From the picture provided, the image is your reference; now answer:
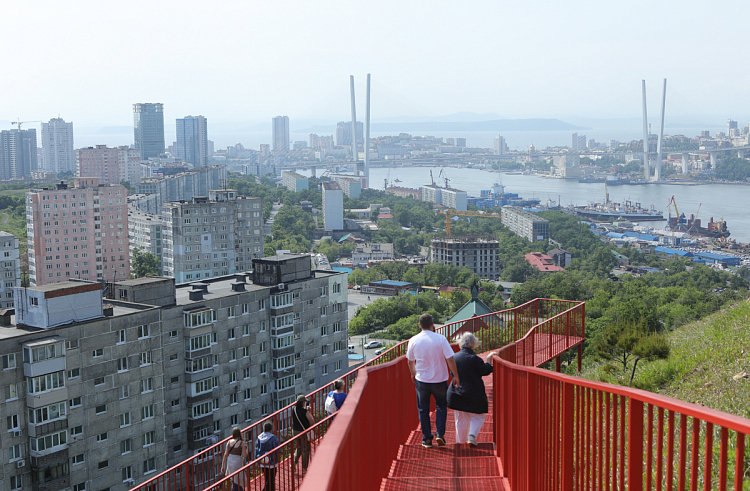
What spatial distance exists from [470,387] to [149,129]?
64.2 m

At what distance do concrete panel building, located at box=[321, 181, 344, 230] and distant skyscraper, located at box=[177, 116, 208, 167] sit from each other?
33.7 m

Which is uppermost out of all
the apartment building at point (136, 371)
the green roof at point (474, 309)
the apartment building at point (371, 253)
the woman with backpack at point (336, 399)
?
the woman with backpack at point (336, 399)

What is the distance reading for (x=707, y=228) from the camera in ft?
121

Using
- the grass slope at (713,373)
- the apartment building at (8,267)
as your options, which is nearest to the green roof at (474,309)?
the grass slope at (713,373)

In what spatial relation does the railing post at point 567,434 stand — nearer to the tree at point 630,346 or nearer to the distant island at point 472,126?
the tree at point 630,346

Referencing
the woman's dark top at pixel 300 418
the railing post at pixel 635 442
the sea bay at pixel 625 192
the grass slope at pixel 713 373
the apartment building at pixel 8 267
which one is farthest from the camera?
the sea bay at pixel 625 192

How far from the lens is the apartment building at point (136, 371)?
5.05m

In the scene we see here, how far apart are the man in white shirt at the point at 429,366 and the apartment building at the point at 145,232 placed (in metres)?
19.1

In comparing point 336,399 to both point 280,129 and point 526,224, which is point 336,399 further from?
point 280,129

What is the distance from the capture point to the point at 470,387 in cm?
172

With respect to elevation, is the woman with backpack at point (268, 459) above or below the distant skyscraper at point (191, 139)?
below

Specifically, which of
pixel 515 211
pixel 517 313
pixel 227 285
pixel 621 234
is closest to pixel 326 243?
pixel 515 211

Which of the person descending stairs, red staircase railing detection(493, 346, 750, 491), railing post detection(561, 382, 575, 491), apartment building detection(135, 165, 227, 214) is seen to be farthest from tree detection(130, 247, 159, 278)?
railing post detection(561, 382, 575, 491)

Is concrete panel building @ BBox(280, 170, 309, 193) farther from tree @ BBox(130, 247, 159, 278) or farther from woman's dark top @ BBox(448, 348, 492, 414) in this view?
woman's dark top @ BBox(448, 348, 492, 414)
